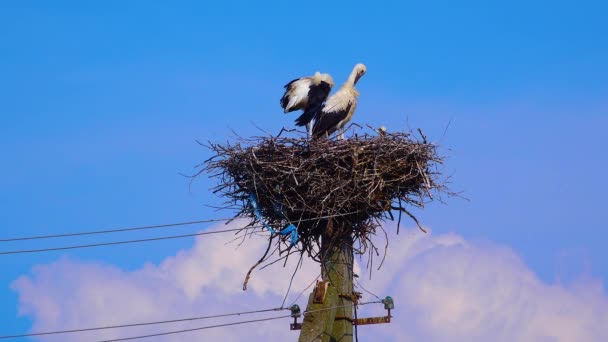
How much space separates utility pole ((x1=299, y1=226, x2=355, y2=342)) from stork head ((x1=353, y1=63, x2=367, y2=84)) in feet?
15.8

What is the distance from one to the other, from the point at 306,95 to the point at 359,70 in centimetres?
83

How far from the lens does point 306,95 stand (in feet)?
39.3

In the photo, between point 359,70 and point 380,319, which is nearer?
point 380,319

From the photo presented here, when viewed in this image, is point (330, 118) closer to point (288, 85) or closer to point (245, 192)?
point (288, 85)

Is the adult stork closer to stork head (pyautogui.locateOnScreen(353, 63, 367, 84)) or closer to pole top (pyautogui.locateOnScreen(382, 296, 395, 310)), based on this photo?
stork head (pyautogui.locateOnScreen(353, 63, 367, 84))

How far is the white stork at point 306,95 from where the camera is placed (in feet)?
38.7

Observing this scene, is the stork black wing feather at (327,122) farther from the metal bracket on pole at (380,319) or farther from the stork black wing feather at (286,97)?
the metal bracket on pole at (380,319)

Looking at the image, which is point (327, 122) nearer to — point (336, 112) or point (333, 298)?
point (336, 112)

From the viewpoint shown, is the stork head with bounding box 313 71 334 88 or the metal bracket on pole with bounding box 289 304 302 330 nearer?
the metal bracket on pole with bounding box 289 304 302 330

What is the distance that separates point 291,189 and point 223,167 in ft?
2.72

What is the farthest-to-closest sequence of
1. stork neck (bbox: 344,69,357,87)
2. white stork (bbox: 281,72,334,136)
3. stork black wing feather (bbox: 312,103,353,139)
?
stork neck (bbox: 344,69,357,87)
white stork (bbox: 281,72,334,136)
stork black wing feather (bbox: 312,103,353,139)

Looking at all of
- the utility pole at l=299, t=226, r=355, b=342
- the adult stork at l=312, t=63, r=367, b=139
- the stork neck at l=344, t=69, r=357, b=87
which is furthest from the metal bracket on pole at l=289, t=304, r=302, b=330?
the stork neck at l=344, t=69, r=357, b=87

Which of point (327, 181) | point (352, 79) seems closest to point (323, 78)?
point (352, 79)

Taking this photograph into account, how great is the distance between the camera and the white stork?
11.8 metres
